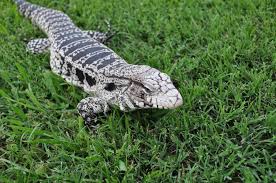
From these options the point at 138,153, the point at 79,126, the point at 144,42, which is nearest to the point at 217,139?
the point at 138,153

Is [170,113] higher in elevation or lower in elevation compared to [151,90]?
lower

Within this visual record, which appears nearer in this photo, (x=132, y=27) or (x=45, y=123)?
(x=45, y=123)

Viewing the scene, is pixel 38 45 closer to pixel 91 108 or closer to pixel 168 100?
pixel 91 108

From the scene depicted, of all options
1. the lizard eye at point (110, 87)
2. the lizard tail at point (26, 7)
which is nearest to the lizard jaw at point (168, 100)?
the lizard eye at point (110, 87)

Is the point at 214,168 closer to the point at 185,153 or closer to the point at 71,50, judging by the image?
the point at 185,153

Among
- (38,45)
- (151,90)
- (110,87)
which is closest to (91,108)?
(110,87)

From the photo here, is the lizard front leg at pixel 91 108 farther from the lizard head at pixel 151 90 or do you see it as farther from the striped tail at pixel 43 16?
the striped tail at pixel 43 16

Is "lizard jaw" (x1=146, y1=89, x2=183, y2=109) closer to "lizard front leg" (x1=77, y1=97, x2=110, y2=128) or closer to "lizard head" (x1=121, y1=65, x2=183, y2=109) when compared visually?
"lizard head" (x1=121, y1=65, x2=183, y2=109)
